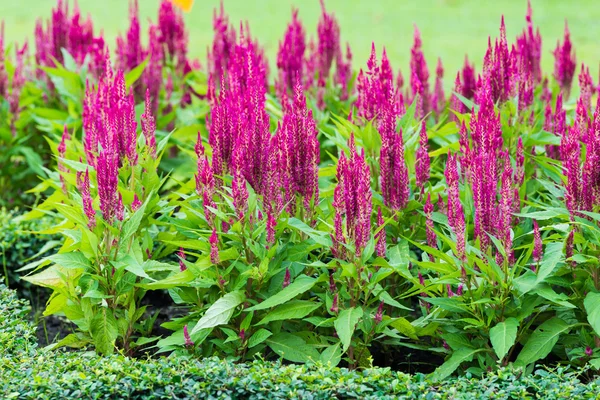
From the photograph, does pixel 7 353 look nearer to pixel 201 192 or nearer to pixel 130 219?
pixel 130 219

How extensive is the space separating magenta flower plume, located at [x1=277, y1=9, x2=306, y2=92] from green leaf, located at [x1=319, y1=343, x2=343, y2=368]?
2762mm

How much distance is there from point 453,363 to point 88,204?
194 centimetres

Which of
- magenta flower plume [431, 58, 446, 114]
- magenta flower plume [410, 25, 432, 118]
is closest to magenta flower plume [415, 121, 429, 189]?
magenta flower plume [410, 25, 432, 118]

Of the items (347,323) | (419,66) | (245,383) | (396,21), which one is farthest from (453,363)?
(396,21)

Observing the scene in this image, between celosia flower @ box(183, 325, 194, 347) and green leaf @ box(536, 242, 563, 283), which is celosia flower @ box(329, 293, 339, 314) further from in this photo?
green leaf @ box(536, 242, 563, 283)

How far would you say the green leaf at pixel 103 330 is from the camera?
455cm

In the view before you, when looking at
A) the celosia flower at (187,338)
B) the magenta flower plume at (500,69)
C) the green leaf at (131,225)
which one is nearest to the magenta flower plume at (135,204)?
the green leaf at (131,225)

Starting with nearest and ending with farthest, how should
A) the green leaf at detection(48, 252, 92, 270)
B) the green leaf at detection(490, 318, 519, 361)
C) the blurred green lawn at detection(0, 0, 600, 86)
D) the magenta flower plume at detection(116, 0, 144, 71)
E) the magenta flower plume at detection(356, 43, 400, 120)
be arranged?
the green leaf at detection(490, 318, 519, 361), the green leaf at detection(48, 252, 92, 270), the magenta flower plume at detection(356, 43, 400, 120), the magenta flower plume at detection(116, 0, 144, 71), the blurred green lawn at detection(0, 0, 600, 86)

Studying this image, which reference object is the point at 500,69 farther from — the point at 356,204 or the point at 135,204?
the point at 135,204

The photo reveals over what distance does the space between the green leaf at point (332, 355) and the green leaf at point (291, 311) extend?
0.21 m

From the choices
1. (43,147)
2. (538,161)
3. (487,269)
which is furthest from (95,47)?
(487,269)

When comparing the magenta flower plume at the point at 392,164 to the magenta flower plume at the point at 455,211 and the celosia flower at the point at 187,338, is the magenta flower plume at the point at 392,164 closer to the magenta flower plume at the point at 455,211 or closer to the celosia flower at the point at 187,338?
the magenta flower plume at the point at 455,211

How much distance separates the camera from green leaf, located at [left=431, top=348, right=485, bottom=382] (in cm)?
425

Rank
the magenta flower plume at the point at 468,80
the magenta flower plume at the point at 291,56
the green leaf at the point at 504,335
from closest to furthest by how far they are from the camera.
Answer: the green leaf at the point at 504,335, the magenta flower plume at the point at 468,80, the magenta flower plume at the point at 291,56
